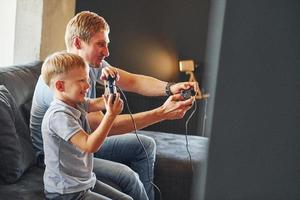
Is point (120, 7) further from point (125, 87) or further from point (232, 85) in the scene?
point (232, 85)

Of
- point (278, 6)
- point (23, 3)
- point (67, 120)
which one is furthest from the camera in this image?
point (23, 3)

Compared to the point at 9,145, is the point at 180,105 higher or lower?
higher

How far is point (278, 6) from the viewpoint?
19.5 inches

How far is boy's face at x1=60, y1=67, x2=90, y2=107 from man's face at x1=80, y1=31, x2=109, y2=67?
0.32m

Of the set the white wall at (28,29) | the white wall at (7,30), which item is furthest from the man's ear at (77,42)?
the white wall at (7,30)

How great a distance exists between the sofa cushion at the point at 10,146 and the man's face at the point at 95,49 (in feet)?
1.18

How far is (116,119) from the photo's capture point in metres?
1.88

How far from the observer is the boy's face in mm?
1501

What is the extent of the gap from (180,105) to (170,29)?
197cm

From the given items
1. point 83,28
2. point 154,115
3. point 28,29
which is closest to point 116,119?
point 154,115

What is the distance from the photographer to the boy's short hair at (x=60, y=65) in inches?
58.9

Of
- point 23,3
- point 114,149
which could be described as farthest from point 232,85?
point 23,3

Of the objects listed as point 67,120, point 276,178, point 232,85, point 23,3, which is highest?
point 23,3

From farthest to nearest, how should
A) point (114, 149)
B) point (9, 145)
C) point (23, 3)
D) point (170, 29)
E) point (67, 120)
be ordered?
1. point (170, 29)
2. point (23, 3)
3. point (114, 149)
4. point (9, 145)
5. point (67, 120)
